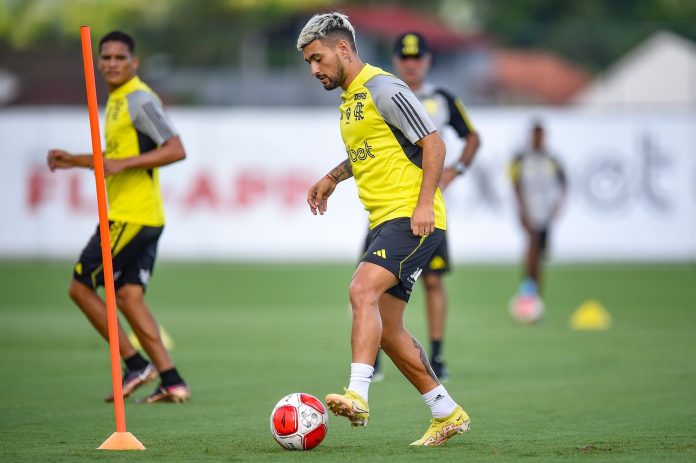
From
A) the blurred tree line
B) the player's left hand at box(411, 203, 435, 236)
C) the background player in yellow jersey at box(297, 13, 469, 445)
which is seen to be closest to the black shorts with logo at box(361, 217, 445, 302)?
the background player in yellow jersey at box(297, 13, 469, 445)

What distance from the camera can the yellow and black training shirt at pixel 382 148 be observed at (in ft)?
25.3

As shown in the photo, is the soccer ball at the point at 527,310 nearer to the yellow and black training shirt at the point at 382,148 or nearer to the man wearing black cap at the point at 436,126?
the man wearing black cap at the point at 436,126

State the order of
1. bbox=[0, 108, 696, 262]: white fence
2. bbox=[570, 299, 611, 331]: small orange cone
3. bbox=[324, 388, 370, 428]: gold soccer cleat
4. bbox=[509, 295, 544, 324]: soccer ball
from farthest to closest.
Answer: bbox=[0, 108, 696, 262]: white fence
bbox=[509, 295, 544, 324]: soccer ball
bbox=[570, 299, 611, 331]: small orange cone
bbox=[324, 388, 370, 428]: gold soccer cleat

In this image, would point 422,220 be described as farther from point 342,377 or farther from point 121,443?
point 342,377

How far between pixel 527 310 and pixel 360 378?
9290 millimetres

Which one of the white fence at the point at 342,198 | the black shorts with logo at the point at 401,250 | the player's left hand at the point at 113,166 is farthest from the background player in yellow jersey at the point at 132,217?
the white fence at the point at 342,198

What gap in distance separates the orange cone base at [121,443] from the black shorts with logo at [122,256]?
8.49 feet

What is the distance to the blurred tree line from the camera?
31.3m

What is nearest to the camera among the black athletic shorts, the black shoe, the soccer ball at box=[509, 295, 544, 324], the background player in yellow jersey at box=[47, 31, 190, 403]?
the background player in yellow jersey at box=[47, 31, 190, 403]

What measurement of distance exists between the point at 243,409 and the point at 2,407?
1.60 m

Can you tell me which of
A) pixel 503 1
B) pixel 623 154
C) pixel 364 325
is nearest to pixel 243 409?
pixel 364 325

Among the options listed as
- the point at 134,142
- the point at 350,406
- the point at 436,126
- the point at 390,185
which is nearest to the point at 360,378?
the point at 350,406

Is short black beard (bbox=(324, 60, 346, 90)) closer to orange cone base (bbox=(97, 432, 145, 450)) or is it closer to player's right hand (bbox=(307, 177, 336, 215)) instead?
player's right hand (bbox=(307, 177, 336, 215))

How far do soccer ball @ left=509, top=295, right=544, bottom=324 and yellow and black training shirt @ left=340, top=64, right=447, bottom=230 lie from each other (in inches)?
345
